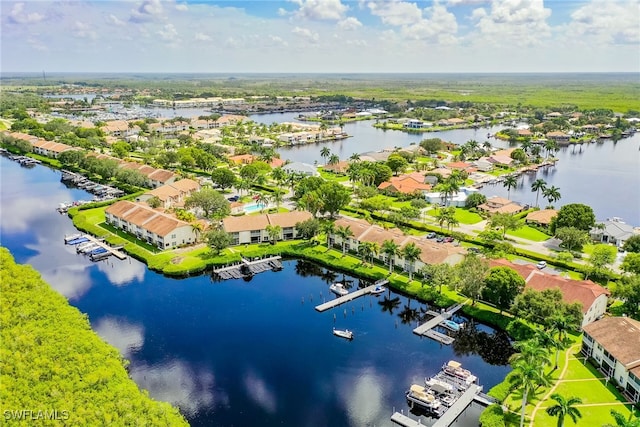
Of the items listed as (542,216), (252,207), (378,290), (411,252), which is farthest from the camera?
(252,207)

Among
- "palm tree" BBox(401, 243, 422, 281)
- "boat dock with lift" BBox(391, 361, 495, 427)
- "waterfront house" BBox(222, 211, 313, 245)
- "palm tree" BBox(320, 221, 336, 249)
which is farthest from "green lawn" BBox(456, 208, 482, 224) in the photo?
"boat dock with lift" BBox(391, 361, 495, 427)

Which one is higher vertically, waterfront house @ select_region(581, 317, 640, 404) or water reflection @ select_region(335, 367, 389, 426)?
waterfront house @ select_region(581, 317, 640, 404)

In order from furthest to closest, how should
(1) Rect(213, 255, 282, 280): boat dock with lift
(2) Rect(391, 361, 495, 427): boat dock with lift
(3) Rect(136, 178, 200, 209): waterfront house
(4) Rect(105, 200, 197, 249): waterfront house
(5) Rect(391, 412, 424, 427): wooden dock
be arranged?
(3) Rect(136, 178, 200, 209): waterfront house
(4) Rect(105, 200, 197, 249): waterfront house
(1) Rect(213, 255, 282, 280): boat dock with lift
(2) Rect(391, 361, 495, 427): boat dock with lift
(5) Rect(391, 412, 424, 427): wooden dock

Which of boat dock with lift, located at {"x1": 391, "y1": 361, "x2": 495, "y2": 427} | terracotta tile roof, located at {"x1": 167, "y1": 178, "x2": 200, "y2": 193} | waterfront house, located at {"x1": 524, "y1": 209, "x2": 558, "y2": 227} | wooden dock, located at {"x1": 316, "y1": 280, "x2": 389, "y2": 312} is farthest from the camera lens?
terracotta tile roof, located at {"x1": 167, "y1": 178, "x2": 200, "y2": 193}

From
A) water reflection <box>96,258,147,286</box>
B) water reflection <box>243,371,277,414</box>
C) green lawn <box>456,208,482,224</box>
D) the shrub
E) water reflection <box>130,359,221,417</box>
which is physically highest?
green lawn <box>456,208,482,224</box>

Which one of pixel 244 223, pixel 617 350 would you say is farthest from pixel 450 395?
pixel 244 223

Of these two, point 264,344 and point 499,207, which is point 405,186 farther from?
point 264,344

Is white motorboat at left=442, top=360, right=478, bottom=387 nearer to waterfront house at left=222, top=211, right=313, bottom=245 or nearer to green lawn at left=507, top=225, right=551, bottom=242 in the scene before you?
waterfront house at left=222, top=211, right=313, bottom=245

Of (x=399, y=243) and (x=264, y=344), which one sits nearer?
(x=264, y=344)
